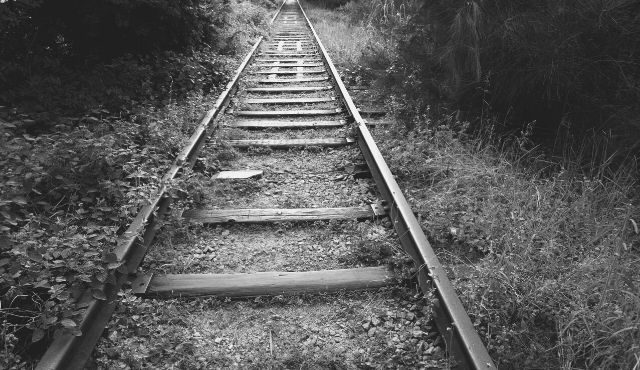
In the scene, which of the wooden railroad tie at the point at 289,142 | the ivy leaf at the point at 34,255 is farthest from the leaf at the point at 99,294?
the wooden railroad tie at the point at 289,142

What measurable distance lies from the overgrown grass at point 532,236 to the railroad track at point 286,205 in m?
0.25

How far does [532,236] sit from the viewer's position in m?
2.63

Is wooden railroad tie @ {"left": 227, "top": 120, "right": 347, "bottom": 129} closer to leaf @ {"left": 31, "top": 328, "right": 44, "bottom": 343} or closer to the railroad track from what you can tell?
the railroad track

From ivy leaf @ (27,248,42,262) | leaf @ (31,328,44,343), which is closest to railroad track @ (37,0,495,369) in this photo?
leaf @ (31,328,44,343)

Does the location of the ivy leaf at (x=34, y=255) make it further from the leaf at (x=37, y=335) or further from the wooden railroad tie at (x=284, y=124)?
the wooden railroad tie at (x=284, y=124)

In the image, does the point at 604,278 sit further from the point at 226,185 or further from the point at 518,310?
the point at 226,185

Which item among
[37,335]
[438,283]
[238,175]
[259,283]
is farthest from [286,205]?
[37,335]

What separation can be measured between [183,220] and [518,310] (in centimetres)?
225

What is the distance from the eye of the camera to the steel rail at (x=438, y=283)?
1.88m

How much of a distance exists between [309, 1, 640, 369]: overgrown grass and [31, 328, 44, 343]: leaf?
2.11 metres

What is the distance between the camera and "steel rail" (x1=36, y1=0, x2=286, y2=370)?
1.87 m

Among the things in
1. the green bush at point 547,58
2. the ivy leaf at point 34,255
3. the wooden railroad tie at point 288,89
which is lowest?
the wooden railroad tie at point 288,89

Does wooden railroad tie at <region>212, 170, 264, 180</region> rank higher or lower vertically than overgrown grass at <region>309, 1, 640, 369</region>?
lower

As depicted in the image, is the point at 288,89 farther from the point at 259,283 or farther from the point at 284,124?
the point at 259,283
